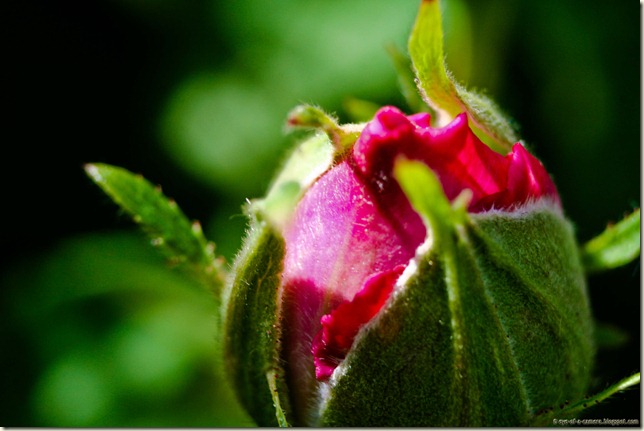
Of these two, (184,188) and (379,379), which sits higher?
(184,188)

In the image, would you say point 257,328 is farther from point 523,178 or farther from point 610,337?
point 610,337

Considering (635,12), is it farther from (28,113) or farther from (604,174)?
(28,113)

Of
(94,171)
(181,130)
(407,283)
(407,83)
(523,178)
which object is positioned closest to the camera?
(407,283)

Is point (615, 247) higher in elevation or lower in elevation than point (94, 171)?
lower

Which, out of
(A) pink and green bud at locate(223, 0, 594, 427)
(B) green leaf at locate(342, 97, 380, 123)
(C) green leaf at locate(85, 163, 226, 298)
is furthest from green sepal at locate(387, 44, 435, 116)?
(C) green leaf at locate(85, 163, 226, 298)

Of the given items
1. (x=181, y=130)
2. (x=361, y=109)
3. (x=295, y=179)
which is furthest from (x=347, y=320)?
(x=181, y=130)

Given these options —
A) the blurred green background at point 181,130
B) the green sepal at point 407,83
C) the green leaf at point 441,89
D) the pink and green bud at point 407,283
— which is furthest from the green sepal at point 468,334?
the blurred green background at point 181,130

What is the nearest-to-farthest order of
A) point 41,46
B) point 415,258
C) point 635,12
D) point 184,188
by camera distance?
point 415,258 → point 635,12 → point 41,46 → point 184,188

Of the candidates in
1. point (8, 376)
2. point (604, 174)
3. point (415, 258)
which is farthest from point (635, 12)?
point (8, 376)
